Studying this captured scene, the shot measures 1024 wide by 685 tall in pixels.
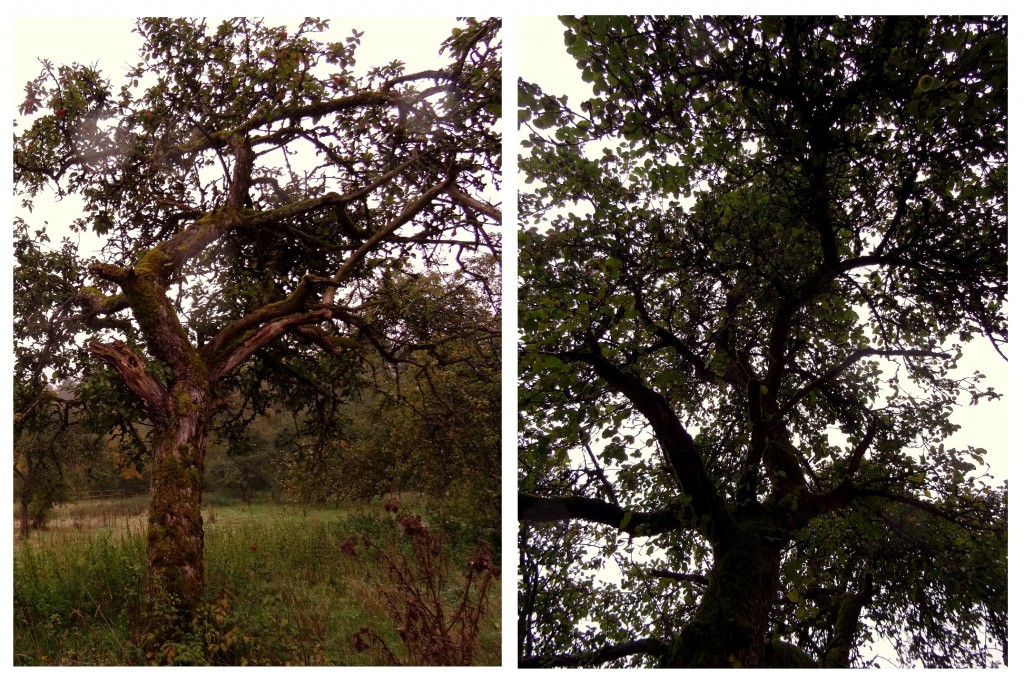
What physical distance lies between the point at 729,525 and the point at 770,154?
155cm

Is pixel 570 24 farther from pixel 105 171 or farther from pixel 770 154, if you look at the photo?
pixel 105 171

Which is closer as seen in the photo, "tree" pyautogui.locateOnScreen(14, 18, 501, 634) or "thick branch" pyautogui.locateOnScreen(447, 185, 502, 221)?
"tree" pyautogui.locateOnScreen(14, 18, 501, 634)

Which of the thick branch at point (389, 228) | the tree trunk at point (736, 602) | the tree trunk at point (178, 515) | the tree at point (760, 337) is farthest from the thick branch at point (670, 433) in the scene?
the tree trunk at point (178, 515)

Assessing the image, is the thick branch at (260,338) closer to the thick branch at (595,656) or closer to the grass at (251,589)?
the grass at (251,589)

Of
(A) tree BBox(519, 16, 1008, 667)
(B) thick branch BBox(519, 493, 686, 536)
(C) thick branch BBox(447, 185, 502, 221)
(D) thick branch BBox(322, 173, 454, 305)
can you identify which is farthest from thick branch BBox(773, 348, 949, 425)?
(D) thick branch BBox(322, 173, 454, 305)

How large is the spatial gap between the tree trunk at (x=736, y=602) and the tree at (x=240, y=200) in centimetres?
179

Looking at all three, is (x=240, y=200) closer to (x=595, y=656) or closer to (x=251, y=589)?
(x=251, y=589)

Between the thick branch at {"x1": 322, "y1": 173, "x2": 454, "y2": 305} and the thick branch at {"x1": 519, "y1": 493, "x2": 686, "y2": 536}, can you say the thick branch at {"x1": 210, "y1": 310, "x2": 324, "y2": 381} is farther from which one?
the thick branch at {"x1": 519, "y1": 493, "x2": 686, "y2": 536}

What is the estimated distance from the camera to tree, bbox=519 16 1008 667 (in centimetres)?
291

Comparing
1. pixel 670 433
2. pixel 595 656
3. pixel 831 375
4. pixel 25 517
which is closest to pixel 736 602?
pixel 595 656

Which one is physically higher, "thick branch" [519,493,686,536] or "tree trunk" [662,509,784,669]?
"thick branch" [519,493,686,536]

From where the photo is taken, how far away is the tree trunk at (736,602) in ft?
9.35

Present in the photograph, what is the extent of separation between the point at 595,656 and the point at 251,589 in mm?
1559

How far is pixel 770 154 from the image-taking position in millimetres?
3146
